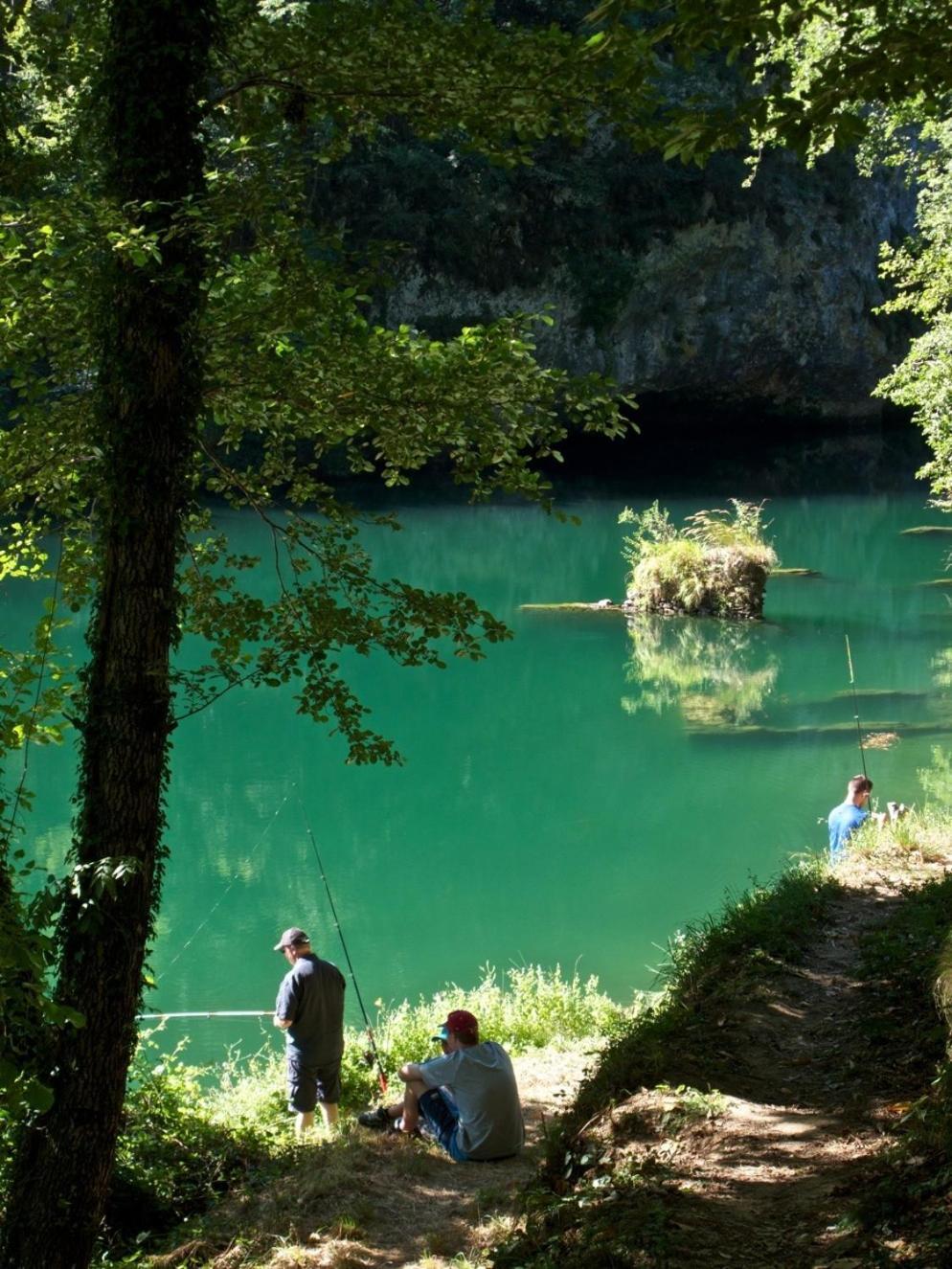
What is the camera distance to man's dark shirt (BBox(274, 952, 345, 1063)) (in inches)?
274

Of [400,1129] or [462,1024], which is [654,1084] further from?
[400,1129]

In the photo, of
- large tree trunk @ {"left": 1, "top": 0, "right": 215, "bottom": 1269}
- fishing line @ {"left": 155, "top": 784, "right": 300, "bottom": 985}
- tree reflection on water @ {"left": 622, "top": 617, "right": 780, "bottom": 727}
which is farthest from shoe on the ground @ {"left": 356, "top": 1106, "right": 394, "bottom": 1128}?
tree reflection on water @ {"left": 622, "top": 617, "right": 780, "bottom": 727}

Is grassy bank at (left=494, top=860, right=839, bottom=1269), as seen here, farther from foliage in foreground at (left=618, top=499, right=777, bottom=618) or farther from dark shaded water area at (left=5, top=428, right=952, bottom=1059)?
foliage in foreground at (left=618, top=499, right=777, bottom=618)

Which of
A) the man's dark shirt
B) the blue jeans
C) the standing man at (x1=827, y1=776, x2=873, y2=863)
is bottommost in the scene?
the blue jeans

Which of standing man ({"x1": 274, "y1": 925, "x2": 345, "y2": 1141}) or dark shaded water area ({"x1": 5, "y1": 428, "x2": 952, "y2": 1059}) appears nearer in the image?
standing man ({"x1": 274, "y1": 925, "x2": 345, "y2": 1141})

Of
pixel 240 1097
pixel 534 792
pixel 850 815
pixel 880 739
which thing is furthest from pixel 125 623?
pixel 880 739

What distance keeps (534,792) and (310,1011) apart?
326 inches

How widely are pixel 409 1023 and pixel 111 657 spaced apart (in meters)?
4.20

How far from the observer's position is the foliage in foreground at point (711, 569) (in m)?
22.3

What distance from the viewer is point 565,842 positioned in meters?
13.3

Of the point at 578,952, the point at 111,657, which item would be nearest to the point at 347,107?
the point at 111,657

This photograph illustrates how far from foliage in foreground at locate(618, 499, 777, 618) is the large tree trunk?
1777 centimetres

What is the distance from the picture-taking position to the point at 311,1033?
698 cm

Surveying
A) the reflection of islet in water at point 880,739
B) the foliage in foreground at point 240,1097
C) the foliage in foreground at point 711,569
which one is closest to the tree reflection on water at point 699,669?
the foliage in foreground at point 711,569
